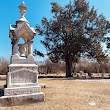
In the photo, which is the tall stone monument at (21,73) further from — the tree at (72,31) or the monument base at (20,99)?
the tree at (72,31)

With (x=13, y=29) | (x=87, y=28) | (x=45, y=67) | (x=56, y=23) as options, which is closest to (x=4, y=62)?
(x=45, y=67)

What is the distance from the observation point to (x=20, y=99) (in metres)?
6.56

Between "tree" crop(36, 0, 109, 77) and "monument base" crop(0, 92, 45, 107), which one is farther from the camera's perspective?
"tree" crop(36, 0, 109, 77)

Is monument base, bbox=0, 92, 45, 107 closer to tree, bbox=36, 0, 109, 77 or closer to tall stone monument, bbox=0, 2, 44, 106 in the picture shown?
tall stone monument, bbox=0, 2, 44, 106

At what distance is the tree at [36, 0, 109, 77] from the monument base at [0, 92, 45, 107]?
54.9 ft

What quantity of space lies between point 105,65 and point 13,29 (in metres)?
37.2

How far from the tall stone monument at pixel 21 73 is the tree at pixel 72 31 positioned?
1581 cm

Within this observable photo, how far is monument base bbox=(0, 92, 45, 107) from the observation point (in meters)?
6.32

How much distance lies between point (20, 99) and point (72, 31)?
728 inches

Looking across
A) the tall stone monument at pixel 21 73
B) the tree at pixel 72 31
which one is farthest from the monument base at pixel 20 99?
the tree at pixel 72 31

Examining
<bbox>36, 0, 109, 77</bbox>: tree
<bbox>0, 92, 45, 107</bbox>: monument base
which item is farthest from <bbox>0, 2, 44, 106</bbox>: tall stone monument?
<bbox>36, 0, 109, 77</bbox>: tree

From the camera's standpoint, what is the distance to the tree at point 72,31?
23797mm

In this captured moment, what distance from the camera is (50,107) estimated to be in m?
6.12

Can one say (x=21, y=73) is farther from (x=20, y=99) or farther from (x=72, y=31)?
(x=72, y=31)
